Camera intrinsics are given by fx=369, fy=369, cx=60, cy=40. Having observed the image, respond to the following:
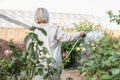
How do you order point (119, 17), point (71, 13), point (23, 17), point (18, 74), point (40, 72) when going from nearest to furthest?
1. point (40, 72)
2. point (18, 74)
3. point (119, 17)
4. point (23, 17)
5. point (71, 13)

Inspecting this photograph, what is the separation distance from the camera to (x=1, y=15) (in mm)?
11438

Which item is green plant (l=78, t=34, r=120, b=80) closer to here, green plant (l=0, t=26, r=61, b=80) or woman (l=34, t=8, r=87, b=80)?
green plant (l=0, t=26, r=61, b=80)

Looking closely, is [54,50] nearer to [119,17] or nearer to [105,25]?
[119,17]

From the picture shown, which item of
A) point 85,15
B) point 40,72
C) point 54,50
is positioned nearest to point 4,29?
point 85,15

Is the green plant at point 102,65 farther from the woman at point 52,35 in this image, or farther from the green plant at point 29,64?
the woman at point 52,35

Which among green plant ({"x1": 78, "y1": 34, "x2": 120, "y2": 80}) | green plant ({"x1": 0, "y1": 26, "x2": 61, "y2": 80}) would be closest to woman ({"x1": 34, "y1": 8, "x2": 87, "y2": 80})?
green plant ({"x1": 0, "y1": 26, "x2": 61, "y2": 80})

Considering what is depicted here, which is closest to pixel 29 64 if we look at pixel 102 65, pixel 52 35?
pixel 102 65

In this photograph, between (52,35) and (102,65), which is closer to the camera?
(102,65)

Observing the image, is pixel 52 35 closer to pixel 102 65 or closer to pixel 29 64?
pixel 29 64

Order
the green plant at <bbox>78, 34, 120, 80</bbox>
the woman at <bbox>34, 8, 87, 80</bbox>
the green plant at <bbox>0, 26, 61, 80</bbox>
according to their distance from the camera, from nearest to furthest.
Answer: the green plant at <bbox>78, 34, 120, 80</bbox>, the green plant at <bbox>0, 26, 61, 80</bbox>, the woman at <bbox>34, 8, 87, 80</bbox>

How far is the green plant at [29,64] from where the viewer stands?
9.41 ft

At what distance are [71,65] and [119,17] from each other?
5.96 metres

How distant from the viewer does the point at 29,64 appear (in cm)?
294

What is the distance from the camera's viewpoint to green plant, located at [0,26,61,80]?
9.41 feet
